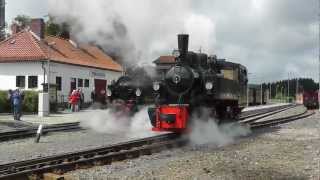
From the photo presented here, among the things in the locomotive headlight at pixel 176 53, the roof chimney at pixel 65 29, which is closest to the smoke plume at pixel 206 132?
the locomotive headlight at pixel 176 53

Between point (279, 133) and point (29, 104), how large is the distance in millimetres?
18163

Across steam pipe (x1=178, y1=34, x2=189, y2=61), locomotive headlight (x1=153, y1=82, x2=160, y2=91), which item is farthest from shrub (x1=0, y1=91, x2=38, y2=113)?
steam pipe (x1=178, y1=34, x2=189, y2=61)

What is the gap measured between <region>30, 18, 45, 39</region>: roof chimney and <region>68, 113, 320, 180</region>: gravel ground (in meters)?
30.5

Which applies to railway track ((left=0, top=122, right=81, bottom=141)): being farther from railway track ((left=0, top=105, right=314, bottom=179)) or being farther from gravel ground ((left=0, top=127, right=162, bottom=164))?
railway track ((left=0, top=105, right=314, bottom=179))

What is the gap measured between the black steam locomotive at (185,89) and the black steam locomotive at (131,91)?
1.77 m

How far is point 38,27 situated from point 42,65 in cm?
550

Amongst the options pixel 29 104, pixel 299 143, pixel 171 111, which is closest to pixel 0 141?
pixel 171 111

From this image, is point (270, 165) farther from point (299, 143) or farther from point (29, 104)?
point (29, 104)

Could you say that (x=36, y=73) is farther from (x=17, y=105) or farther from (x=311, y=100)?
(x=311, y=100)

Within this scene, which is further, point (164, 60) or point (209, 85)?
point (164, 60)

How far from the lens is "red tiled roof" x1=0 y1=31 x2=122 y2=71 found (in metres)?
40.7

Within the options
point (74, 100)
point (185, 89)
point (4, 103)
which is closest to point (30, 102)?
point (4, 103)

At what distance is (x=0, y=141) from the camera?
16969 mm

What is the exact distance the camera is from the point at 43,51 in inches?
1604
